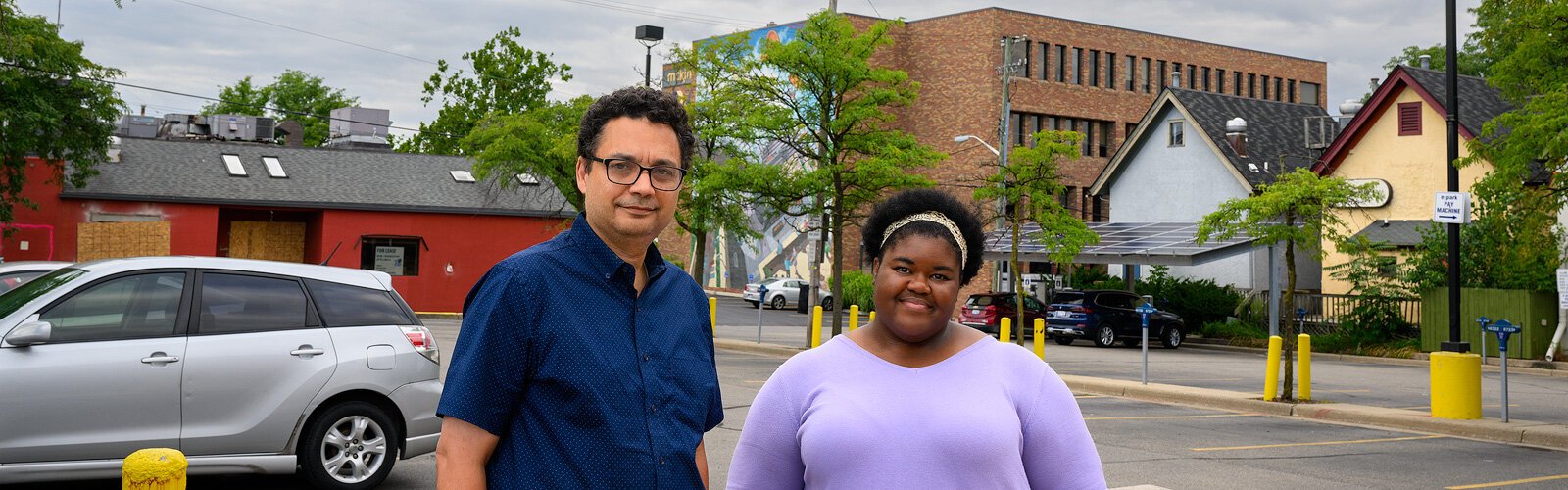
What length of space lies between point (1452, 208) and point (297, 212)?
31539 mm

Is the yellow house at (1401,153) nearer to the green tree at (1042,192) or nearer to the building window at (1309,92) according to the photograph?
the green tree at (1042,192)

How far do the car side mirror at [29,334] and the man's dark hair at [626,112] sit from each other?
5269 millimetres

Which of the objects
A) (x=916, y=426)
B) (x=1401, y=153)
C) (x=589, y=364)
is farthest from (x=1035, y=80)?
(x=589, y=364)

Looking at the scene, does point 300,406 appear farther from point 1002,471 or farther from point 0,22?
point 0,22

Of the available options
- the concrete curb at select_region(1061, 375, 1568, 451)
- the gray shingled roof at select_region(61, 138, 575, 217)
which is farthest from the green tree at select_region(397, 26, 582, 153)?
the concrete curb at select_region(1061, 375, 1568, 451)

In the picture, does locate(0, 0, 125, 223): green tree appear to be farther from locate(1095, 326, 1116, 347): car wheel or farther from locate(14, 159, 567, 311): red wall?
locate(1095, 326, 1116, 347): car wheel

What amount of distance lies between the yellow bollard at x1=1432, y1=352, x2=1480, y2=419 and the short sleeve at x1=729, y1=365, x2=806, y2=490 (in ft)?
44.4

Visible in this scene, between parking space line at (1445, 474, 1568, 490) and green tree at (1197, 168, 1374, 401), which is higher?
green tree at (1197, 168, 1374, 401)

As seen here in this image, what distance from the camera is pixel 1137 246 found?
34156 millimetres

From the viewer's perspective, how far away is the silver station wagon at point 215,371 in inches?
281

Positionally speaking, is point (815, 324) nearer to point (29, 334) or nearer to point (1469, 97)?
point (29, 334)

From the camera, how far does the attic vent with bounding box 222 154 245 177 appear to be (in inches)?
1457

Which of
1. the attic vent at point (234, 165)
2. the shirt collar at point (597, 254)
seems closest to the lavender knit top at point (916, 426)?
the shirt collar at point (597, 254)

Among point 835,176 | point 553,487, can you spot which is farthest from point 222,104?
point 553,487
